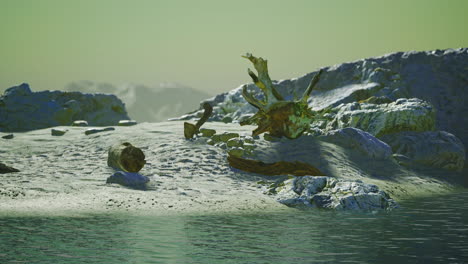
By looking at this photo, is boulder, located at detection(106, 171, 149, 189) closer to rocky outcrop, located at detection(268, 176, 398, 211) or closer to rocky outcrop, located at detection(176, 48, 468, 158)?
rocky outcrop, located at detection(268, 176, 398, 211)

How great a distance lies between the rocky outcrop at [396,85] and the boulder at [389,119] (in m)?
2.27

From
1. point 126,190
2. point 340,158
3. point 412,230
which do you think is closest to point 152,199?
point 126,190

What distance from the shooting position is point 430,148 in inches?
602

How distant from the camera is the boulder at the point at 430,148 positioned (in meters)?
15.0

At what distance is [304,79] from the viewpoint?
2375cm

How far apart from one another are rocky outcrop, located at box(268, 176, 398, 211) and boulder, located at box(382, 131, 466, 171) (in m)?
5.40

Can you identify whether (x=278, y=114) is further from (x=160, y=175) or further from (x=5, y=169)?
(x=5, y=169)

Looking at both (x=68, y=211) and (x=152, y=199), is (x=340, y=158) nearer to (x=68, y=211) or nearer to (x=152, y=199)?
(x=152, y=199)

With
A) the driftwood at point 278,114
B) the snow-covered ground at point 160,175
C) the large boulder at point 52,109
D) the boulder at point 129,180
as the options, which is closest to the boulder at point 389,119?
the snow-covered ground at point 160,175

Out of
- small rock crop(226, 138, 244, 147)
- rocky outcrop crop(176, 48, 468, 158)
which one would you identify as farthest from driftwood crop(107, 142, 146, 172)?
rocky outcrop crop(176, 48, 468, 158)

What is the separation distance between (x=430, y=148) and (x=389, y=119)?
4.52 ft

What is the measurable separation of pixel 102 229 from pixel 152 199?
230 cm

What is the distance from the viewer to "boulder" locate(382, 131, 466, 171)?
49.3 ft

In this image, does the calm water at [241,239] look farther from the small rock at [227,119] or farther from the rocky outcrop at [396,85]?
the small rock at [227,119]
